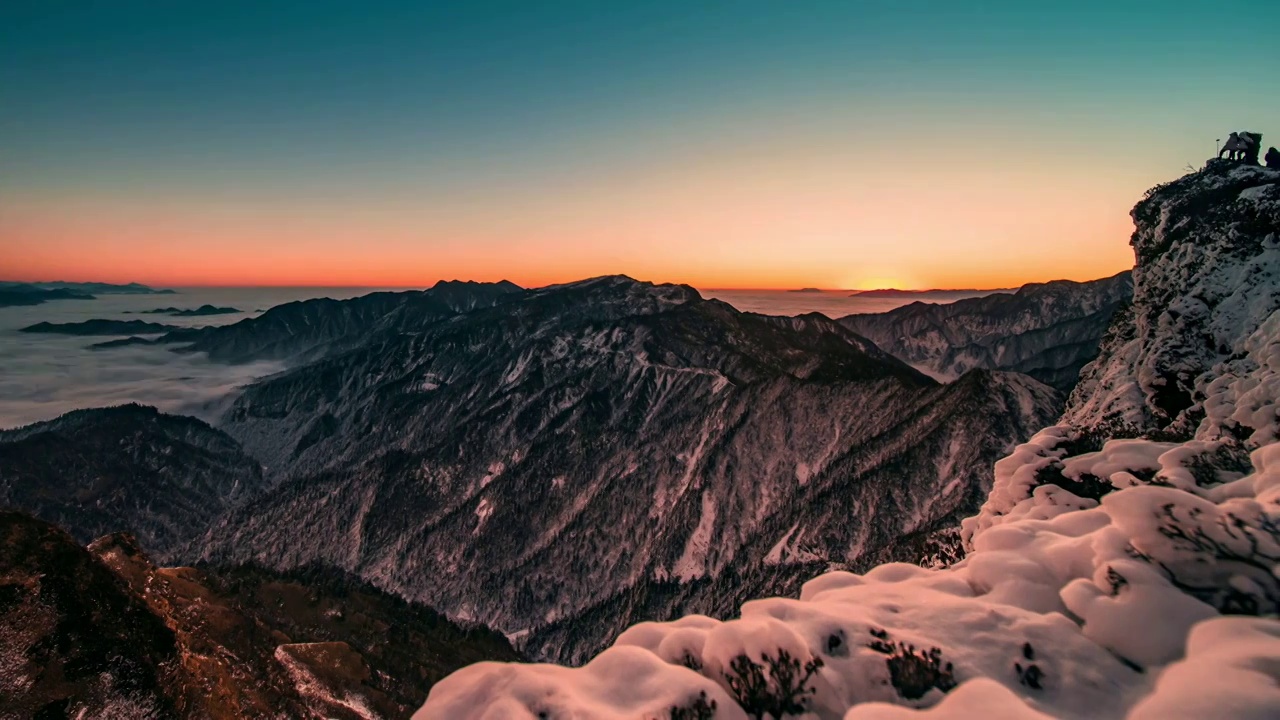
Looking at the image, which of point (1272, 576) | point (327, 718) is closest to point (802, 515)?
point (327, 718)

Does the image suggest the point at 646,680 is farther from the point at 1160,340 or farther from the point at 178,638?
the point at 178,638

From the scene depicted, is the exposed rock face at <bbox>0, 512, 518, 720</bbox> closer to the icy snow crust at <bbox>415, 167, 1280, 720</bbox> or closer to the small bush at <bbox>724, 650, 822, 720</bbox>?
the icy snow crust at <bbox>415, 167, 1280, 720</bbox>

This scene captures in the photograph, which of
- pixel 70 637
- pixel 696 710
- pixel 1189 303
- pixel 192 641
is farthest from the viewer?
pixel 192 641

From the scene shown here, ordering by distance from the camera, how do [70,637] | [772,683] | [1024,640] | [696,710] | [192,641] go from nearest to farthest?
[696,710], [1024,640], [772,683], [70,637], [192,641]

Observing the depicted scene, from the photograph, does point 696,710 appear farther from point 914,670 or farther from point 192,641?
point 192,641

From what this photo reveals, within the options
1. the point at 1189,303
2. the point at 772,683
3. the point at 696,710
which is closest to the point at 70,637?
the point at 696,710

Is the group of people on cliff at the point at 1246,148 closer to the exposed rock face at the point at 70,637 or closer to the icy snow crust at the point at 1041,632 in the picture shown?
the icy snow crust at the point at 1041,632


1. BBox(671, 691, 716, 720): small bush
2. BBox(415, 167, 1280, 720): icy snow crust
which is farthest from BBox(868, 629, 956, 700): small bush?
BBox(671, 691, 716, 720): small bush

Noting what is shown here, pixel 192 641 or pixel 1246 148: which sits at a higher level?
pixel 1246 148
